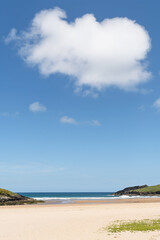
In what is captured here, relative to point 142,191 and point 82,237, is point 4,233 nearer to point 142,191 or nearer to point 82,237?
point 82,237

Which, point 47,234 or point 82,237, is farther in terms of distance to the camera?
point 47,234

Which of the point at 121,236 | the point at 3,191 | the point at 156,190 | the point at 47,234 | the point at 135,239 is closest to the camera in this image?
the point at 135,239

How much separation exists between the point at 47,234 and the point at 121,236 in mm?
6743

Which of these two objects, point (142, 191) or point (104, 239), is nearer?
point (104, 239)

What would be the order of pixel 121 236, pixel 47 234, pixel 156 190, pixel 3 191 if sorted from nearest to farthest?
pixel 121 236 < pixel 47 234 < pixel 3 191 < pixel 156 190

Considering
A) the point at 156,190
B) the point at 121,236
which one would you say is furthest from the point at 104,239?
the point at 156,190

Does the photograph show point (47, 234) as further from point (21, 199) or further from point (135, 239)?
point (21, 199)

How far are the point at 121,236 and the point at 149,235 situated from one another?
7.04 ft

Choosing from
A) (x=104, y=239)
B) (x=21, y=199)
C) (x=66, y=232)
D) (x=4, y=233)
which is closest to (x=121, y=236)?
(x=104, y=239)

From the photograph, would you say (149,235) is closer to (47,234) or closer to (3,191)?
(47,234)

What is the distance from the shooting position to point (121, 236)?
19.3 metres

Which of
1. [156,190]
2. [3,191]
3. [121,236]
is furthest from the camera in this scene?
[156,190]

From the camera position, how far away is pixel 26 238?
800 inches

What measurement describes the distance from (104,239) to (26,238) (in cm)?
660
